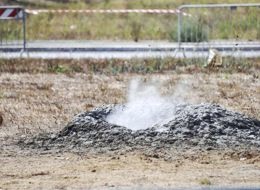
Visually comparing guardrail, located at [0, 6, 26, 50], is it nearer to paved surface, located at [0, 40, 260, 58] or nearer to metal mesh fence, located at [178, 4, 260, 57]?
paved surface, located at [0, 40, 260, 58]

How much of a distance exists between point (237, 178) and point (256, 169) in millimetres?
498

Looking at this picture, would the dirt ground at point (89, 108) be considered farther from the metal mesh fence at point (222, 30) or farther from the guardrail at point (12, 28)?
the guardrail at point (12, 28)

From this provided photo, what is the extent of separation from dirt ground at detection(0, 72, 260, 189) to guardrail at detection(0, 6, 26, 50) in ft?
14.4

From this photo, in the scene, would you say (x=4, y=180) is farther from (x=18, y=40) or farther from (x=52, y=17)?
(x=52, y=17)

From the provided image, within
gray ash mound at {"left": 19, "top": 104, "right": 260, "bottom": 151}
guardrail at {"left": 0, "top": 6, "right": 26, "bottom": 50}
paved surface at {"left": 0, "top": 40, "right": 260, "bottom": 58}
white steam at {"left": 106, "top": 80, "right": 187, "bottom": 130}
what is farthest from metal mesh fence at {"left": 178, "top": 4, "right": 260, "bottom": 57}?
gray ash mound at {"left": 19, "top": 104, "right": 260, "bottom": 151}

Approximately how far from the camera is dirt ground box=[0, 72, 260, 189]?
8312 mm

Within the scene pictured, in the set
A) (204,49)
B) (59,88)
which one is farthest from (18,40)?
(59,88)

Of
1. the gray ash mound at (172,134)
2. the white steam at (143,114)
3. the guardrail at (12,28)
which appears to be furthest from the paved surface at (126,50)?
the gray ash mound at (172,134)

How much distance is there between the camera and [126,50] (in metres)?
22.7

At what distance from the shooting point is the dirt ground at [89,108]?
8.31m

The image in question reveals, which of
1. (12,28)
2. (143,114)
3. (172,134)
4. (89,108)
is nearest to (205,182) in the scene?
(172,134)

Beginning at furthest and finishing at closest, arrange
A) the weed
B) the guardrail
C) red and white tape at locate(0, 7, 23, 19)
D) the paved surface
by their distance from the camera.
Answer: the guardrail
red and white tape at locate(0, 7, 23, 19)
the paved surface
the weed

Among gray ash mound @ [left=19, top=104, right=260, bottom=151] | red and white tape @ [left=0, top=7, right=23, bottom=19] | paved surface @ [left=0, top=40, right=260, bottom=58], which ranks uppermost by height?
red and white tape @ [left=0, top=7, right=23, bottom=19]

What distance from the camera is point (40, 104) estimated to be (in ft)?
43.5
